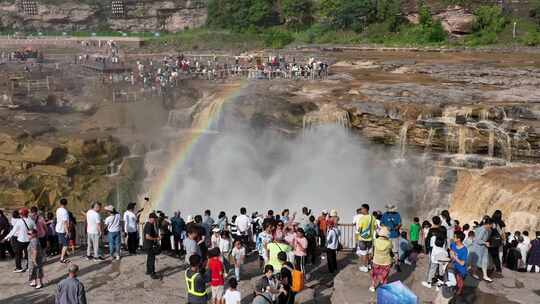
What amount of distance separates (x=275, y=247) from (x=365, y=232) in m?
2.21

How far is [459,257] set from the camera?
31.9 ft

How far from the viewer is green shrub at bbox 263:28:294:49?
52.3 meters

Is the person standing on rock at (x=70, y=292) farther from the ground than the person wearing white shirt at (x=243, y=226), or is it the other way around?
the person standing on rock at (x=70, y=292)

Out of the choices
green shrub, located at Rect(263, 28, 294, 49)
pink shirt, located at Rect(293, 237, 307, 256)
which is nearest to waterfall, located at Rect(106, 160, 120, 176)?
pink shirt, located at Rect(293, 237, 307, 256)

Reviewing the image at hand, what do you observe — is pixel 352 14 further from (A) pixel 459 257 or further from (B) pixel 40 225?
(A) pixel 459 257

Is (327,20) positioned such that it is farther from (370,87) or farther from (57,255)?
(57,255)

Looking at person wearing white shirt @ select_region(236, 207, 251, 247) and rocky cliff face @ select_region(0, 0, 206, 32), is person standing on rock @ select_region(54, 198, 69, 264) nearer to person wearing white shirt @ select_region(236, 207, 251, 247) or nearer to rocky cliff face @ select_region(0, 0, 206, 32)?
person wearing white shirt @ select_region(236, 207, 251, 247)

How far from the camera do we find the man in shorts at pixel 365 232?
1102cm

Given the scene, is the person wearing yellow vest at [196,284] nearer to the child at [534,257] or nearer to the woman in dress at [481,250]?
the woman in dress at [481,250]

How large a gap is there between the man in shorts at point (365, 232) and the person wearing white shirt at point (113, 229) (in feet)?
15.7

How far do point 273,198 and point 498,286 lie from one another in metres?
14.5

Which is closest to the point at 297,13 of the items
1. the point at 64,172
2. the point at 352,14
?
the point at 352,14

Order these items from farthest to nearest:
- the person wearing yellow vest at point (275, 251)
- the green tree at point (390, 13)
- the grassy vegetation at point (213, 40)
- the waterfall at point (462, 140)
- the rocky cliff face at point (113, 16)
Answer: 1. the rocky cliff face at point (113, 16)
2. the grassy vegetation at point (213, 40)
3. the green tree at point (390, 13)
4. the waterfall at point (462, 140)
5. the person wearing yellow vest at point (275, 251)

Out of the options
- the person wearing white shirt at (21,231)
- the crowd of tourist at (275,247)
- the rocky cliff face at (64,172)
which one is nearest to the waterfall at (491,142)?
the crowd of tourist at (275,247)
